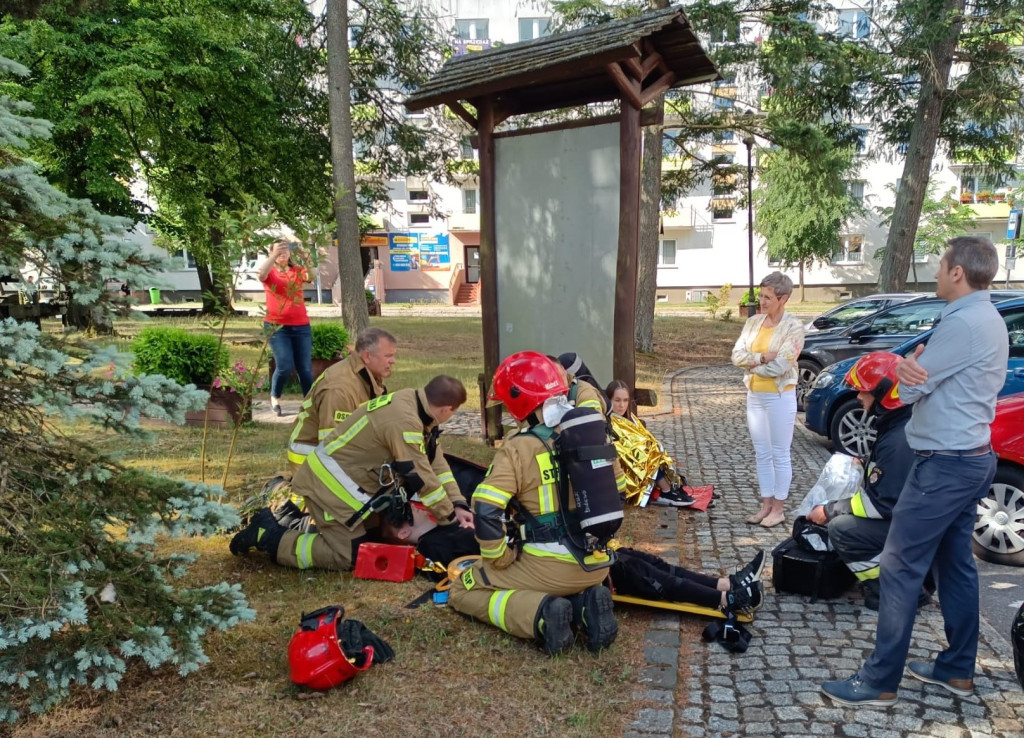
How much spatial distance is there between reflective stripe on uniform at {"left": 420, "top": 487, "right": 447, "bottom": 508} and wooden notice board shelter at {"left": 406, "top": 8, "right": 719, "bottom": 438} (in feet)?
8.90

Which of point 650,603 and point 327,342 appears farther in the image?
point 327,342

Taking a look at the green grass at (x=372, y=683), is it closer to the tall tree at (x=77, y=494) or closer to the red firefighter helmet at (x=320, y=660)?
the red firefighter helmet at (x=320, y=660)

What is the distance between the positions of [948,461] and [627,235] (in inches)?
155

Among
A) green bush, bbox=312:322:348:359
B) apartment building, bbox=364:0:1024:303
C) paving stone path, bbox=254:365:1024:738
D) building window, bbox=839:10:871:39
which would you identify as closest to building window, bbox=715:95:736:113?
building window, bbox=839:10:871:39

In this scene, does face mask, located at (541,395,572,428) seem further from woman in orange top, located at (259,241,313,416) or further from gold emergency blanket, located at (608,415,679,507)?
woman in orange top, located at (259,241,313,416)

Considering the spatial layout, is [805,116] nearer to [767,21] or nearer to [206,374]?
[767,21]

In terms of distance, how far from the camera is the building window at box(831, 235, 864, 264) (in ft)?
144

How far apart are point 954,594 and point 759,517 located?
2563 millimetres

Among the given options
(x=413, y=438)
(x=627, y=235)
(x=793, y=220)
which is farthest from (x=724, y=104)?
(x=793, y=220)

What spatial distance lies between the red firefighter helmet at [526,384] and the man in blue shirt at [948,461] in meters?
1.57

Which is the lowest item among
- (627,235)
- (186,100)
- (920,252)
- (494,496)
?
(494,496)

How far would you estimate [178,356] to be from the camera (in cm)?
854

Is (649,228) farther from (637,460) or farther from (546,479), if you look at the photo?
(546,479)

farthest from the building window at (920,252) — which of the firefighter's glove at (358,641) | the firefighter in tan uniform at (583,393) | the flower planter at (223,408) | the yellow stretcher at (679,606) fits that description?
the firefighter's glove at (358,641)
